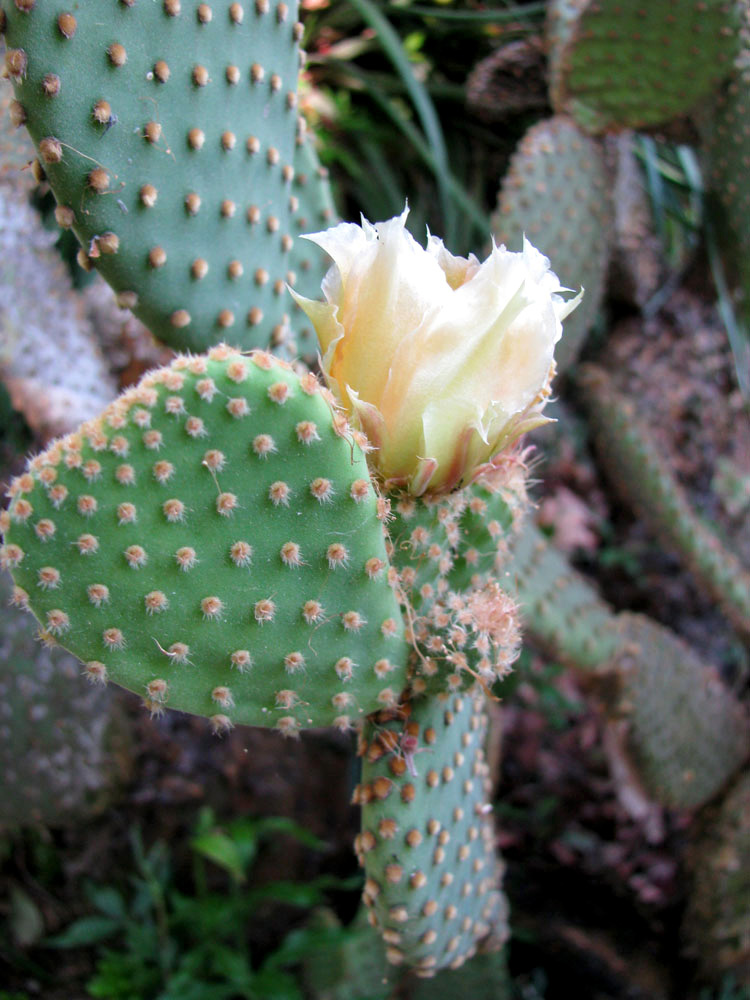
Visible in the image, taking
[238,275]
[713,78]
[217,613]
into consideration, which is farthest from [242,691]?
[713,78]

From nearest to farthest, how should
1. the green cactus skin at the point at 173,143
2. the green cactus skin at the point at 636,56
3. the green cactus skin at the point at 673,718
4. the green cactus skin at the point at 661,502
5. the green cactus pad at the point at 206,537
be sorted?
1. the green cactus pad at the point at 206,537
2. the green cactus skin at the point at 173,143
3. the green cactus skin at the point at 636,56
4. the green cactus skin at the point at 673,718
5. the green cactus skin at the point at 661,502

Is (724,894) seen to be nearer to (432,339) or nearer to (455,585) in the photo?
(455,585)

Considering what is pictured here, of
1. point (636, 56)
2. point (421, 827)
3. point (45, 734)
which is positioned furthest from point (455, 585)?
point (636, 56)

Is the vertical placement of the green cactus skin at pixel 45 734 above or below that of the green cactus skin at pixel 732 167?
below

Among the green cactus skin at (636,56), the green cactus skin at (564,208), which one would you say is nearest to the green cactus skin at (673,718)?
the green cactus skin at (564,208)

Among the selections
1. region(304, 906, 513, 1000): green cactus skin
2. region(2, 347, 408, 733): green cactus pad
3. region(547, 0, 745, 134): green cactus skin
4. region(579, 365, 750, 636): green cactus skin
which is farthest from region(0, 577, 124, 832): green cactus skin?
region(547, 0, 745, 134): green cactus skin

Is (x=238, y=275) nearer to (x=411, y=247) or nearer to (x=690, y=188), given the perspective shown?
(x=411, y=247)

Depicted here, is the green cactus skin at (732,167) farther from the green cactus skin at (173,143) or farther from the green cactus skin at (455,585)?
the green cactus skin at (455,585)
